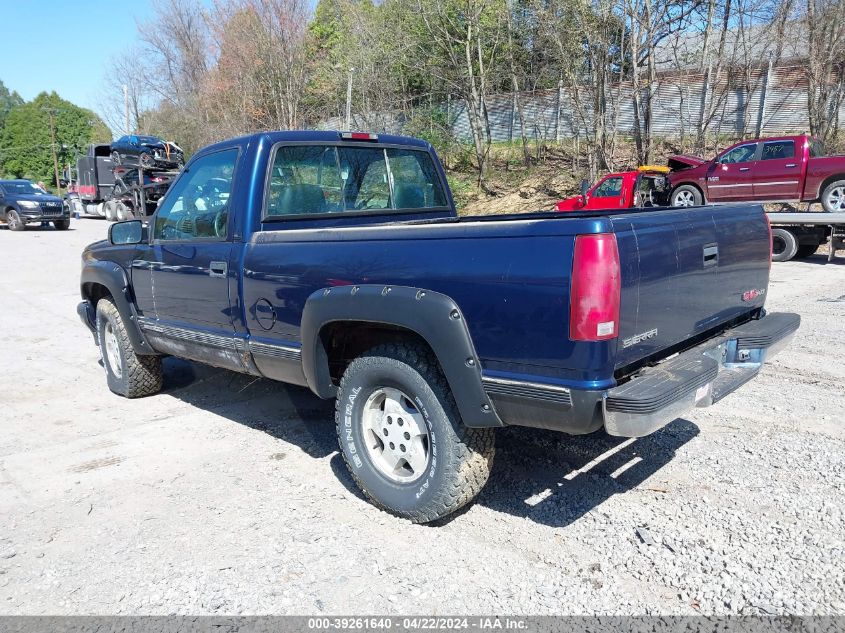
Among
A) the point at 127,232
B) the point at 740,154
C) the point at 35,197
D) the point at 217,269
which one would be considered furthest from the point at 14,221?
the point at 217,269

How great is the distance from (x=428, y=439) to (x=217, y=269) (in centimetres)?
182

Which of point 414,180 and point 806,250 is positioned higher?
point 414,180

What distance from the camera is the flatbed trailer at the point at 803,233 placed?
42.4ft

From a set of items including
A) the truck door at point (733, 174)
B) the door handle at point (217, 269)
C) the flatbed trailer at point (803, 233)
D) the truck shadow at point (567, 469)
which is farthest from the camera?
the truck door at point (733, 174)

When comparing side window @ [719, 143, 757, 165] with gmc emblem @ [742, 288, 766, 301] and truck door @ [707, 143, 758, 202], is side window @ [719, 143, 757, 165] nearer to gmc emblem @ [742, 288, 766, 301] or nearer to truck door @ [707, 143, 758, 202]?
truck door @ [707, 143, 758, 202]

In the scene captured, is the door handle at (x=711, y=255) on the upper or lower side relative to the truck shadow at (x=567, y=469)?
upper

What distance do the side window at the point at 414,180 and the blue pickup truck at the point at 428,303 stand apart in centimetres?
2

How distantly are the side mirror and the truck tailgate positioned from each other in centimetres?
364

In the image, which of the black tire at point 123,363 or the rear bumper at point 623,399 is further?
the black tire at point 123,363

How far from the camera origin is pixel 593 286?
261 centimetres

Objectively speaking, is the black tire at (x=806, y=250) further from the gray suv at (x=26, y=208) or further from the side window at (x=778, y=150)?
the gray suv at (x=26, y=208)

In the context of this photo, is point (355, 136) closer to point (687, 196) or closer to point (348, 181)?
point (348, 181)

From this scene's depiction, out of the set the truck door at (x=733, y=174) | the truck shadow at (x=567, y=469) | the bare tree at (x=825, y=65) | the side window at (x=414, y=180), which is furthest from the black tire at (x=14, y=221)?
the bare tree at (x=825, y=65)

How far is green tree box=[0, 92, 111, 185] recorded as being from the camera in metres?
79.3
